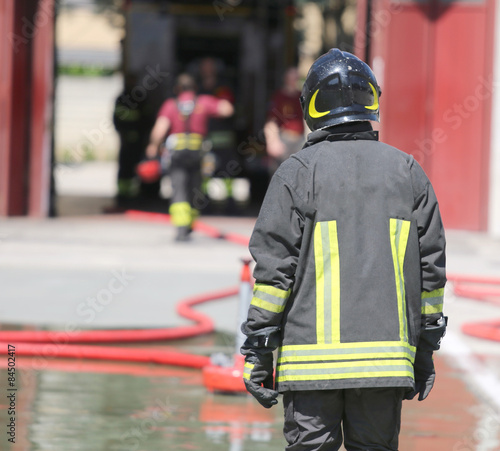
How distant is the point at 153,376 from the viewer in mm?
6250

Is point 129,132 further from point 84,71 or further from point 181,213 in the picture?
point 84,71

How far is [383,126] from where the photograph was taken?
1370cm

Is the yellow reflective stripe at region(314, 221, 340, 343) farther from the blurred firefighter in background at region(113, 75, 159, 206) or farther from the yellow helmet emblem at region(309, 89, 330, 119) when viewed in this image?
the blurred firefighter in background at region(113, 75, 159, 206)

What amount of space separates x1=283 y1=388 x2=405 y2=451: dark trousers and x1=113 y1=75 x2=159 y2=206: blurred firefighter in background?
14927mm

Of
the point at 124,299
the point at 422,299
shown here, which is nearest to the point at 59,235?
the point at 124,299

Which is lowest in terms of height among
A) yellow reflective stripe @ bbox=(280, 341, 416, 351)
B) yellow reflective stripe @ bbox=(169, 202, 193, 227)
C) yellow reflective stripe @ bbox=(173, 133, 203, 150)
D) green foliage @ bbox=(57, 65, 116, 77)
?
yellow reflective stripe @ bbox=(280, 341, 416, 351)

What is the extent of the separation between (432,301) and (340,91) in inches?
28.9

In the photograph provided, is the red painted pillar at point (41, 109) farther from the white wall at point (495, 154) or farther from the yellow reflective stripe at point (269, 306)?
the yellow reflective stripe at point (269, 306)

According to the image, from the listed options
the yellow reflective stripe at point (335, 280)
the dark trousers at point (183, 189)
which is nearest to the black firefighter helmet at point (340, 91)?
the yellow reflective stripe at point (335, 280)

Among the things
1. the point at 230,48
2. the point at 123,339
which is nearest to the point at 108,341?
the point at 123,339

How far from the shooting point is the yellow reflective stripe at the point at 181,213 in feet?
38.9

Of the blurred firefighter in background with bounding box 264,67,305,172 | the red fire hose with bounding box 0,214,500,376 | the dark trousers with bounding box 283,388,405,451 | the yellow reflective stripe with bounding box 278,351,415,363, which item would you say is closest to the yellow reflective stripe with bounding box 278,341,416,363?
the yellow reflective stripe with bounding box 278,351,415,363

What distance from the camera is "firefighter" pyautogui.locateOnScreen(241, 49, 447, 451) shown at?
3.22 metres

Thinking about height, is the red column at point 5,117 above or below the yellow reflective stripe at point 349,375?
above
